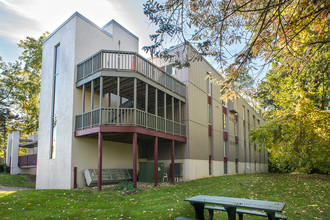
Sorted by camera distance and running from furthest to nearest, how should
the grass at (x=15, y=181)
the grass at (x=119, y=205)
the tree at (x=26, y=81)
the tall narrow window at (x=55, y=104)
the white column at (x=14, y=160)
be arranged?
the tree at (x=26, y=81), the white column at (x=14, y=160), the grass at (x=15, y=181), the tall narrow window at (x=55, y=104), the grass at (x=119, y=205)

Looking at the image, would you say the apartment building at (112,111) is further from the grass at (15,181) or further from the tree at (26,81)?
the tree at (26,81)

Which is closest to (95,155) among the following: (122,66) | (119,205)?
(122,66)

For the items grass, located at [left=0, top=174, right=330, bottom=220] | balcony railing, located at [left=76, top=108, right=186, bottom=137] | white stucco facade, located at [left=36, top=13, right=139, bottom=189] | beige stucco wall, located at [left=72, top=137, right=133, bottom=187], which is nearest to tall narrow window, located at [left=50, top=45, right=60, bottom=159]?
white stucco facade, located at [left=36, top=13, right=139, bottom=189]

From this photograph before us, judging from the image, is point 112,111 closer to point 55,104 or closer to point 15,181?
point 55,104

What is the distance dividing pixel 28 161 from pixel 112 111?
12715 millimetres

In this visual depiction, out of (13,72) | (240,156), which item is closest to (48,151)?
(13,72)

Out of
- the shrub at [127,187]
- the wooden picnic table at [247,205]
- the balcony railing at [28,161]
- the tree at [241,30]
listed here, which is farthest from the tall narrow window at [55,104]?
the wooden picnic table at [247,205]

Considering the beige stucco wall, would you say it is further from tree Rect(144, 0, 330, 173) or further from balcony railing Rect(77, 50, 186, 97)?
tree Rect(144, 0, 330, 173)

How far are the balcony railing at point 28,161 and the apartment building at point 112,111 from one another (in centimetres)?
676

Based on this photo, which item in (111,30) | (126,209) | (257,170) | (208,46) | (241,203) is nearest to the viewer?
(241,203)

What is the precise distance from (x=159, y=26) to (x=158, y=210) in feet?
17.5

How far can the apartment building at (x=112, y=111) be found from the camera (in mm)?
13734

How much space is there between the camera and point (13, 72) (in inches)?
1208

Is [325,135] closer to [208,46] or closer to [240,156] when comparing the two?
[208,46]
